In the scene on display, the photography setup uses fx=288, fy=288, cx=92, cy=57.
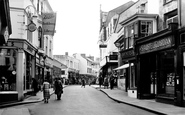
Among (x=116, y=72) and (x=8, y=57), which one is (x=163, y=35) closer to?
(x=8, y=57)

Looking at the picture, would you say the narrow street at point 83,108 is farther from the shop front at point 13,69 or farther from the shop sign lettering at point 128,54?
the shop sign lettering at point 128,54

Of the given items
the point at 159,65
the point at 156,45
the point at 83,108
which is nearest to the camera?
the point at 83,108

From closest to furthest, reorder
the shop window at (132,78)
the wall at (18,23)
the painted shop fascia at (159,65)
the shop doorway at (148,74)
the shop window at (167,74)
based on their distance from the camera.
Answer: the painted shop fascia at (159,65), the shop window at (167,74), the wall at (18,23), the shop doorway at (148,74), the shop window at (132,78)

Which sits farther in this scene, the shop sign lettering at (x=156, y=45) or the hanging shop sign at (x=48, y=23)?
the hanging shop sign at (x=48, y=23)

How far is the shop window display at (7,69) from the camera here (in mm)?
18984

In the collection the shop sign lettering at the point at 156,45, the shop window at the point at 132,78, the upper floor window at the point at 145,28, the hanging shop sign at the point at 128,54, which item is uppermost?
the upper floor window at the point at 145,28

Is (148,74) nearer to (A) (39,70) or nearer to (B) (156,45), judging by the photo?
(B) (156,45)

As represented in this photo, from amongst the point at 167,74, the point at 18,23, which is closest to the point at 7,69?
the point at 18,23

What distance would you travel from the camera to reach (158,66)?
18672 millimetres

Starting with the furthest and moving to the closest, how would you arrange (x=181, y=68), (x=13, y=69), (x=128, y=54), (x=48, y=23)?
(x=48, y=23), (x=128, y=54), (x=13, y=69), (x=181, y=68)

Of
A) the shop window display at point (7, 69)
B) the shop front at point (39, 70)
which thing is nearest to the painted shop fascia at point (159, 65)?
the shop window display at point (7, 69)

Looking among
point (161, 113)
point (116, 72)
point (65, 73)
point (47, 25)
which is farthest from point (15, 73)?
point (65, 73)

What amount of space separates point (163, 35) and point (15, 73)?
999cm

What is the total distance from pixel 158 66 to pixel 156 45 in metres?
1.38
